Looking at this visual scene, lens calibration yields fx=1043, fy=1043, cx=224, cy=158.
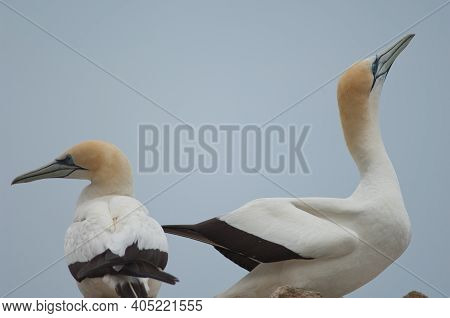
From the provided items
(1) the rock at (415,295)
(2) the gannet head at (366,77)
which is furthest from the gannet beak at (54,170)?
(1) the rock at (415,295)

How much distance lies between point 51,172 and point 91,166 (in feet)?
0.61

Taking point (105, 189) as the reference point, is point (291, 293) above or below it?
below

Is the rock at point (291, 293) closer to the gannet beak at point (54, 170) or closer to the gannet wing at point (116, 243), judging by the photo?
the gannet wing at point (116, 243)

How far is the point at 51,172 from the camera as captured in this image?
484 cm

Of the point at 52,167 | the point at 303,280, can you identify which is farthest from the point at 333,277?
the point at 52,167

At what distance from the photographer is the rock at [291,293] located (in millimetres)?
4224

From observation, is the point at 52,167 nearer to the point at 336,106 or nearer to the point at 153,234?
the point at 153,234

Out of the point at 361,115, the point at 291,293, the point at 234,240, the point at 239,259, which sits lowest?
the point at 291,293

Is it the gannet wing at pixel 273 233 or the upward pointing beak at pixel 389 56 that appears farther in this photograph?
the upward pointing beak at pixel 389 56

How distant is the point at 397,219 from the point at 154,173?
1.13 metres

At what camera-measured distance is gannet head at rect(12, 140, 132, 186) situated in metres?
4.82
